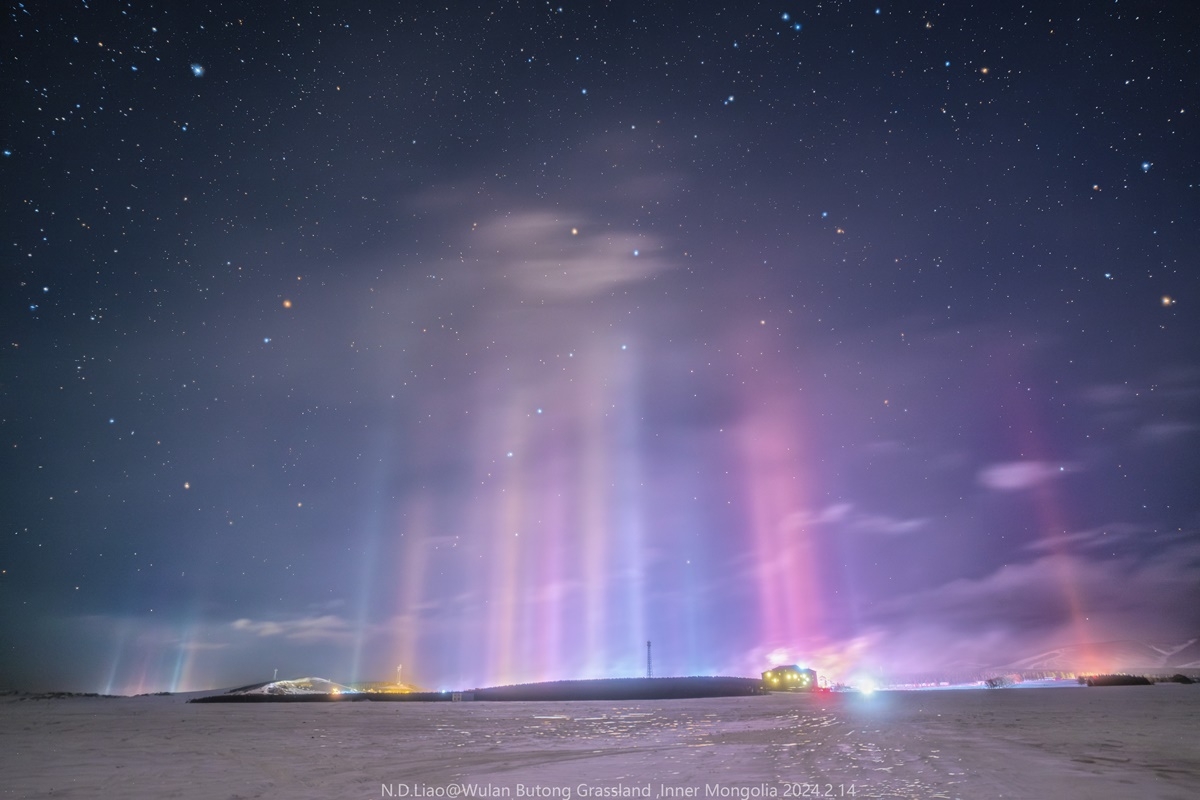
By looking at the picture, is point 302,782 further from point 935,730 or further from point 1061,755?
point 935,730

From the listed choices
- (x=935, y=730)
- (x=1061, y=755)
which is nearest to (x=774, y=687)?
(x=935, y=730)

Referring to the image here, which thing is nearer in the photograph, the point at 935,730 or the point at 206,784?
the point at 206,784

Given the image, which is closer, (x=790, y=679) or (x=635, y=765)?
(x=635, y=765)

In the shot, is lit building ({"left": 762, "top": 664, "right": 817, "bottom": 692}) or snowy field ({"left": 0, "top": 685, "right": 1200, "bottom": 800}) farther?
lit building ({"left": 762, "top": 664, "right": 817, "bottom": 692})

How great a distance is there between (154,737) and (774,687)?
11510 centimetres

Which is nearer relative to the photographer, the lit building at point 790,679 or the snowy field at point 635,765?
the snowy field at point 635,765

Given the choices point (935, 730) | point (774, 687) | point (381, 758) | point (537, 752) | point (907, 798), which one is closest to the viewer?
point (907, 798)

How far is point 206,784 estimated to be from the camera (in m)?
9.68

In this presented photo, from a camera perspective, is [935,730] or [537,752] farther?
[935,730]

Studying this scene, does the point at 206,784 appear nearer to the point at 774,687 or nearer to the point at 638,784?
the point at 638,784

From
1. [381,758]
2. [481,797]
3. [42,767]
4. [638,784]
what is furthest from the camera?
[381,758]

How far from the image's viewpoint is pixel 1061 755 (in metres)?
12.1

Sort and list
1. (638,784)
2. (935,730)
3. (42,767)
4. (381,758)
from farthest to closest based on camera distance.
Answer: (935,730) → (381,758) → (42,767) → (638,784)

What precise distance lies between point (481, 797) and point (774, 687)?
4811 inches
